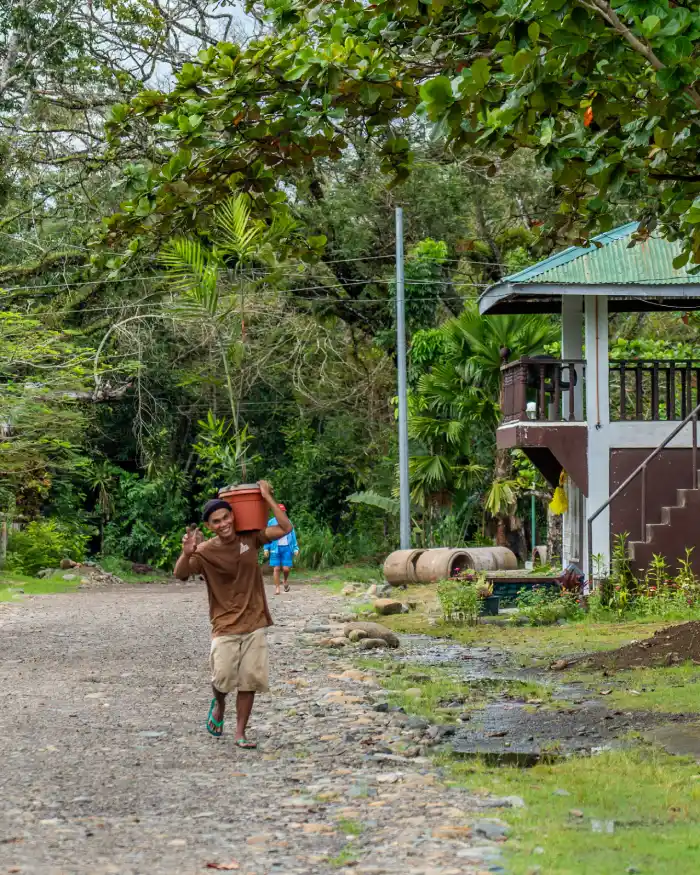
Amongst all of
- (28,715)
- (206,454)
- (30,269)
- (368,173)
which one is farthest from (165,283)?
(28,715)

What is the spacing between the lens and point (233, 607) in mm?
9016

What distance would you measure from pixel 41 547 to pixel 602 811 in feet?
87.5

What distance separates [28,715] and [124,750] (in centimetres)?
174

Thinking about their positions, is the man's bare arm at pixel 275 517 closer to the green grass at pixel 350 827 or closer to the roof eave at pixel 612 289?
the green grass at pixel 350 827

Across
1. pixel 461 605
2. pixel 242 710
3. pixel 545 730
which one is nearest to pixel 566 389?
pixel 461 605

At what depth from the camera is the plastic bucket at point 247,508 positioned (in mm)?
9000

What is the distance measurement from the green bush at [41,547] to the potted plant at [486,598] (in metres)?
14.3

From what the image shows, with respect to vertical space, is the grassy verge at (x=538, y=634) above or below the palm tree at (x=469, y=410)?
below

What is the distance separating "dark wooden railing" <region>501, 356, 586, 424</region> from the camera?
65.7 feet

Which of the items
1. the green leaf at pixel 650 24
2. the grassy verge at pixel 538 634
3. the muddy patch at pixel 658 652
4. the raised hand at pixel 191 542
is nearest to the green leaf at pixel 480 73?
the green leaf at pixel 650 24

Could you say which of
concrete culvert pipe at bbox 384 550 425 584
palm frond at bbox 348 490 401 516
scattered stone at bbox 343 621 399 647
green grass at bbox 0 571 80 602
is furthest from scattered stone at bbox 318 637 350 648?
palm frond at bbox 348 490 401 516

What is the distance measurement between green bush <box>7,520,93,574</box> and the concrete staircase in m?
16.7

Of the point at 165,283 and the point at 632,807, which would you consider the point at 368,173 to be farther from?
the point at 632,807

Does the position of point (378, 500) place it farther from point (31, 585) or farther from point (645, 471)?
point (645, 471)
